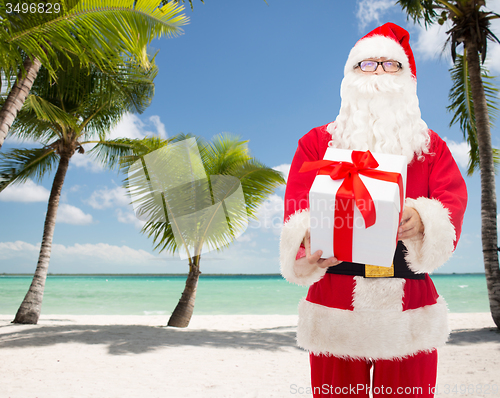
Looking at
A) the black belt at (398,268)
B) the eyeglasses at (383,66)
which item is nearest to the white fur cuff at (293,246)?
the black belt at (398,268)

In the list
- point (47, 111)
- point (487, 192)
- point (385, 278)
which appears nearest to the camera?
point (385, 278)

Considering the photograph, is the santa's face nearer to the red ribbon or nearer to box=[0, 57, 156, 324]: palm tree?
the red ribbon

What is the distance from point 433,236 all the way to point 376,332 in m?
0.38

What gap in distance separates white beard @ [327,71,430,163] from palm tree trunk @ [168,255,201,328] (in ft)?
19.7

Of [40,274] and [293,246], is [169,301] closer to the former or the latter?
[40,274]

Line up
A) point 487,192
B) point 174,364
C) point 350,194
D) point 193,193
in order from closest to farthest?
point 350,194 < point 174,364 < point 487,192 < point 193,193

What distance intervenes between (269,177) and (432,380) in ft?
18.8

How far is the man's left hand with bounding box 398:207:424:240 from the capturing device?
1108mm

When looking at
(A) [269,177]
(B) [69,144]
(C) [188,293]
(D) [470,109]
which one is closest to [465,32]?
(D) [470,109]

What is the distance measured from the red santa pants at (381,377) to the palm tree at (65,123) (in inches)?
249

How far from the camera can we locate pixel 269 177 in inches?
269

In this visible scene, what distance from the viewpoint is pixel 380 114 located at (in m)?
1.37

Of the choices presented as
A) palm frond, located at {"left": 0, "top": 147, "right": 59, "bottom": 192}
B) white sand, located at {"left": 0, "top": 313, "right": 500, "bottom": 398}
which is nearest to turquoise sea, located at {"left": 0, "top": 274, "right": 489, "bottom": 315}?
white sand, located at {"left": 0, "top": 313, "right": 500, "bottom": 398}

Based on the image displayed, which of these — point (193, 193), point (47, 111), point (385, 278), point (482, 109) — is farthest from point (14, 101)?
point (482, 109)
